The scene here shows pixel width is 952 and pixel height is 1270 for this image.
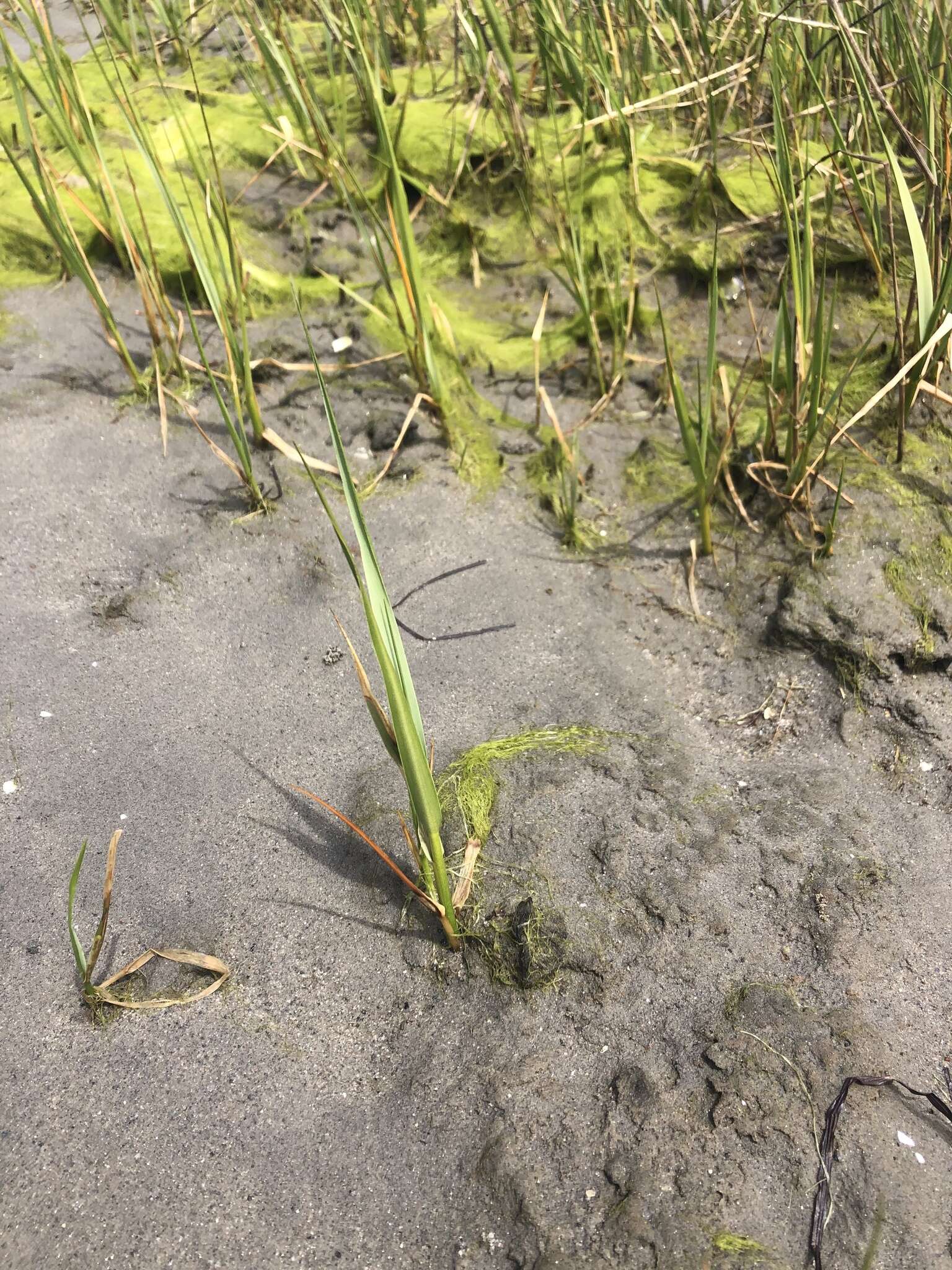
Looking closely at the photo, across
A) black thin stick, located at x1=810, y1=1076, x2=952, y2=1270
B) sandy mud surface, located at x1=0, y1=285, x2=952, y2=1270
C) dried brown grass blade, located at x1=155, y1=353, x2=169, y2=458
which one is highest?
dried brown grass blade, located at x1=155, y1=353, x2=169, y2=458

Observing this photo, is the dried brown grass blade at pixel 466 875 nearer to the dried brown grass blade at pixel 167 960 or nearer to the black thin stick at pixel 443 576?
the dried brown grass blade at pixel 167 960

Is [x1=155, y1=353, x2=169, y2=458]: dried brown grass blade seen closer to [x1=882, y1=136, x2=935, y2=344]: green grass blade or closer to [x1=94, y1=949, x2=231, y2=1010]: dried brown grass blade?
[x1=94, y1=949, x2=231, y2=1010]: dried brown grass blade

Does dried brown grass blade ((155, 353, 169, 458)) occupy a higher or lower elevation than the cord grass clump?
higher

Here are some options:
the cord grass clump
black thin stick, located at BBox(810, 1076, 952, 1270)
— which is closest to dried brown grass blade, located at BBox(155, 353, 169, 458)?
the cord grass clump

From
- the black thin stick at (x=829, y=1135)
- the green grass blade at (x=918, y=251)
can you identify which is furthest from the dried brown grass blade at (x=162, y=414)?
the black thin stick at (x=829, y=1135)

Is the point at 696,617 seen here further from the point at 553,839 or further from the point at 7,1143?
the point at 7,1143

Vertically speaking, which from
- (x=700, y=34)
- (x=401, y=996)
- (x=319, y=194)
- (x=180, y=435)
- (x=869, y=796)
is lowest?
(x=869, y=796)

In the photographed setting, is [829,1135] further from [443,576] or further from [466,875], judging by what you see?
[443,576]

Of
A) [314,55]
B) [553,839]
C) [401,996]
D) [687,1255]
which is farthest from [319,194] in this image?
[687,1255]
